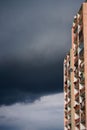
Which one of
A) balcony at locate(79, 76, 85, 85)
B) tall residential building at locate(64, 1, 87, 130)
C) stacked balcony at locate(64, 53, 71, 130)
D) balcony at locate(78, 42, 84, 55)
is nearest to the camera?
tall residential building at locate(64, 1, 87, 130)

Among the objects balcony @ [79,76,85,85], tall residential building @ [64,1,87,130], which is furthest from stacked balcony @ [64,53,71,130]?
balcony @ [79,76,85,85]

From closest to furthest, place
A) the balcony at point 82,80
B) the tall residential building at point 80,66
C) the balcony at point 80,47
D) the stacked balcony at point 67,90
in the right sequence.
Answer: the tall residential building at point 80,66, the balcony at point 82,80, the balcony at point 80,47, the stacked balcony at point 67,90

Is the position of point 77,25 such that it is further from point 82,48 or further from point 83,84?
point 83,84

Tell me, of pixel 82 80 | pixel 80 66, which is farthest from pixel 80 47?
pixel 82 80

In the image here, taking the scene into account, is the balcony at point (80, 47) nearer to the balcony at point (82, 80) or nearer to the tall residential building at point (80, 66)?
the tall residential building at point (80, 66)

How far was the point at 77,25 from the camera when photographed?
66.4 meters

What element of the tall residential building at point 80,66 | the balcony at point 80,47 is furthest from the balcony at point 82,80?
the balcony at point 80,47

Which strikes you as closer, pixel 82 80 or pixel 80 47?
pixel 82 80

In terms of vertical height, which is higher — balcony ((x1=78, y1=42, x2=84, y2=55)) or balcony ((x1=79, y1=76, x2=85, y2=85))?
balcony ((x1=78, y1=42, x2=84, y2=55))

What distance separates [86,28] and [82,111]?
1597cm

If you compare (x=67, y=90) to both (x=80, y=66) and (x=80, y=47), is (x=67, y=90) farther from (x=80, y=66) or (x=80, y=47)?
(x=80, y=47)

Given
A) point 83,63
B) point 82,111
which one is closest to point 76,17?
point 83,63

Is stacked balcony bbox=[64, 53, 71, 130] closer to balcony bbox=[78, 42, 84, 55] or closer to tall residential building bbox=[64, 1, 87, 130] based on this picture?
tall residential building bbox=[64, 1, 87, 130]

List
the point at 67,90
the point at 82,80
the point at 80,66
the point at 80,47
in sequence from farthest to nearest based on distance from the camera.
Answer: the point at 67,90 < the point at 80,47 < the point at 80,66 < the point at 82,80
